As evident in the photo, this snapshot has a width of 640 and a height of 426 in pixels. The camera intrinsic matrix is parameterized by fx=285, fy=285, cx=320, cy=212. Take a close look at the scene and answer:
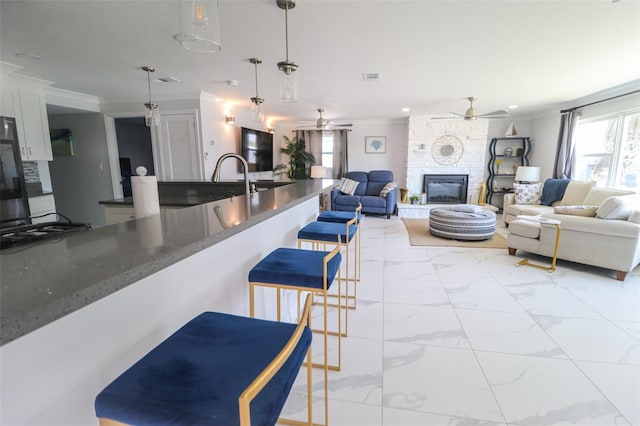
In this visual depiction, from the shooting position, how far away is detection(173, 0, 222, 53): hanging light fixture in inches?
50.3

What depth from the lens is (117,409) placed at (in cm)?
56

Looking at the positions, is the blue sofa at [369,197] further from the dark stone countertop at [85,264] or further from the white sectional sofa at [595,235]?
the dark stone countertop at [85,264]

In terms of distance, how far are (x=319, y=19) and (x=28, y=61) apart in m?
3.22

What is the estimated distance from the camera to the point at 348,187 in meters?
6.50

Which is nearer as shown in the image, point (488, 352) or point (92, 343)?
point (92, 343)

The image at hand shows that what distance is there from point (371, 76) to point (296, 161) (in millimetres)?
4135

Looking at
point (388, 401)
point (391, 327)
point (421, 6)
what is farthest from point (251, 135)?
point (388, 401)

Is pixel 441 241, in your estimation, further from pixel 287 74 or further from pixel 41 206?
pixel 41 206

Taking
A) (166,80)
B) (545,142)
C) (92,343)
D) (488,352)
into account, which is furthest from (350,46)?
(545,142)

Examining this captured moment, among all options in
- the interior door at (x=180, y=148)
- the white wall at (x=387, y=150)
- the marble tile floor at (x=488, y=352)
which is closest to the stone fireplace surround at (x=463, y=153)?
the white wall at (x=387, y=150)

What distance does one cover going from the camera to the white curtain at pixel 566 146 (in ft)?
16.9

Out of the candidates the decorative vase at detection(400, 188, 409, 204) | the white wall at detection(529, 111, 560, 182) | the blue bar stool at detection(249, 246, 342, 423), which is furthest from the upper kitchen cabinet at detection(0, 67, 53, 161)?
the white wall at detection(529, 111, 560, 182)

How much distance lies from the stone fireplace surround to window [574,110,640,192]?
171cm

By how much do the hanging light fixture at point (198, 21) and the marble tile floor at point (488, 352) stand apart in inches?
73.1
